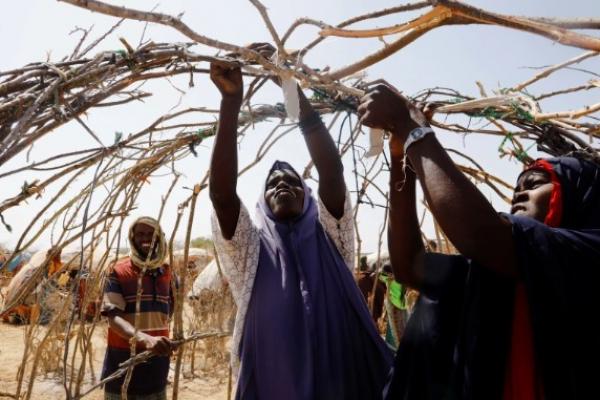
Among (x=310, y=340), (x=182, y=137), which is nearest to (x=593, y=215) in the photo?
(x=310, y=340)

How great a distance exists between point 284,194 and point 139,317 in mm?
2076

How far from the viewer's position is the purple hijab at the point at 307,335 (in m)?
1.69

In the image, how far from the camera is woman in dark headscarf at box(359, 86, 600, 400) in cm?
102

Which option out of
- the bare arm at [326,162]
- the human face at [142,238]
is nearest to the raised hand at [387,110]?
the bare arm at [326,162]

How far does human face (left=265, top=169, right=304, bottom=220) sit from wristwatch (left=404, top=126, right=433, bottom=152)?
3.27 ft

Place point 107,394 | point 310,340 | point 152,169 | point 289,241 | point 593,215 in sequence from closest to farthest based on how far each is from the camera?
point 593,215 < point 310,340 < point 289,241 < point 152,169 < point 107,394

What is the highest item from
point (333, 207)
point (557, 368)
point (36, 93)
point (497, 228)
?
point (36, 93)

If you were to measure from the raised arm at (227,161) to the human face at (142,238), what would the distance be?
87.3 inches

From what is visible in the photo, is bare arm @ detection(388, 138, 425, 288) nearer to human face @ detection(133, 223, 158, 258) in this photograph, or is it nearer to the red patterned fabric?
the red patterned fabric

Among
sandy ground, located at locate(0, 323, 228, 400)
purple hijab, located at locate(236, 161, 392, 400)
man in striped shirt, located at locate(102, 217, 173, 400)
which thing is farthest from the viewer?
sandy ground, located at locate(0, 323, 228, 400)

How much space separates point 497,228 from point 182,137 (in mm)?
1684

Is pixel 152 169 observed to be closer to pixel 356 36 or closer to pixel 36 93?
pixel 36 93

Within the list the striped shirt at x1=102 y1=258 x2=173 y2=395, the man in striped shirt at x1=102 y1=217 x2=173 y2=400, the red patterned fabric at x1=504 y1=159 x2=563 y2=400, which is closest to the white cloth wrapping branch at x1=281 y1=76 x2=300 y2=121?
the red patterned fabric at x1=504 y1=159 x2=563 y2=400

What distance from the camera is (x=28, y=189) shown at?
175 centimetres
